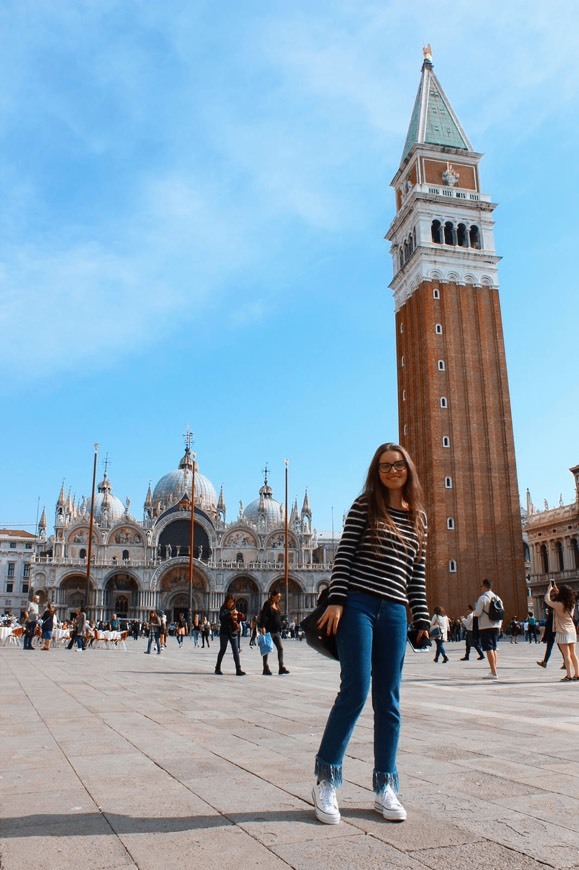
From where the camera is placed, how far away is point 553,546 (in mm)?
47125

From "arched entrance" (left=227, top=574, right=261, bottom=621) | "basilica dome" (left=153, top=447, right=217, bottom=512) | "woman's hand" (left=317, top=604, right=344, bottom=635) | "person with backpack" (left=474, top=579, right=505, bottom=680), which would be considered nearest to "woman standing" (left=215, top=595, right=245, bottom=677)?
"person with backpack" (left=474, top=579, right=505, bottom=680)

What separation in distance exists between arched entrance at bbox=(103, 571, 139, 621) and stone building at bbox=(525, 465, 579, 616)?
3054 cm

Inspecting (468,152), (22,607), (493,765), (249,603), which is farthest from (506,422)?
(22,607)

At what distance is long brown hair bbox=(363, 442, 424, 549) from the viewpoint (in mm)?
3629

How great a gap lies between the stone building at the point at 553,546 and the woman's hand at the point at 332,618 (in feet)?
140

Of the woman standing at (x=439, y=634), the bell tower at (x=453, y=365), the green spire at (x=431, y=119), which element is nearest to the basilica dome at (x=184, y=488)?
the bell tower at (x=453, y=365)

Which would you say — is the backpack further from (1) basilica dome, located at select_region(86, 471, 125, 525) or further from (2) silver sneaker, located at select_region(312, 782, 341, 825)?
(1) basilica dome, located at select_region(86, 471, 125, 525)

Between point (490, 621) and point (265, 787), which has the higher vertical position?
point (490, 621)

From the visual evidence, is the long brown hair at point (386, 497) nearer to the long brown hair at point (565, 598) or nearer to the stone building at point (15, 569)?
the long brown hair at point (565, 598)

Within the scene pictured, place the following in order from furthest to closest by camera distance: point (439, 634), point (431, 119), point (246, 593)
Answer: point (246, 593) → point (431, 119) → point (439, 634)

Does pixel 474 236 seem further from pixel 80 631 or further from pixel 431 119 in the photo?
pixel 80 631

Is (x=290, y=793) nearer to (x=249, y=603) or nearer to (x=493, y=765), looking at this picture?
(x=493, y=765)

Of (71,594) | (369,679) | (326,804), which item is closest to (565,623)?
(369,679)

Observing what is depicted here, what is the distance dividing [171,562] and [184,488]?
10319 millimetres
